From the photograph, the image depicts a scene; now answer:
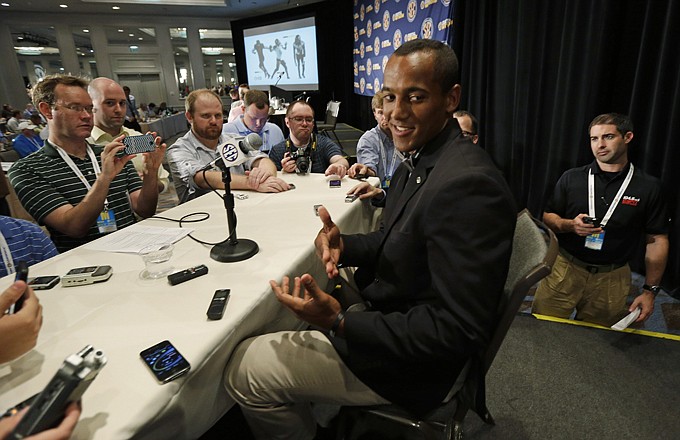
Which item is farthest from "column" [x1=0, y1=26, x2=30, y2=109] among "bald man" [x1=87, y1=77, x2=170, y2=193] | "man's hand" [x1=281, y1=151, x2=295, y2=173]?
"man's hand" [x1=281, y1=151, x2=295, y2=173]

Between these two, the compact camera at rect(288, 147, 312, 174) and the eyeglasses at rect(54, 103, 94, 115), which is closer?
the eyeglasses at rect(54, 103, 94, 115)

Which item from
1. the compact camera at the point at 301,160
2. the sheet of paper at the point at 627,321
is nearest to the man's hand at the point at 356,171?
the compact camera at the point at 301,160

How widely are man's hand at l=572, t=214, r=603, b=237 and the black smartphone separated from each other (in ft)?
6.15

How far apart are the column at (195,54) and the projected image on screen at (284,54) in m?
2.29

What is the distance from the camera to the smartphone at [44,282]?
1.09m

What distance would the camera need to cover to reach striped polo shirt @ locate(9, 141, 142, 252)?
5.36 feet

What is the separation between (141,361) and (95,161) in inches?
59.6

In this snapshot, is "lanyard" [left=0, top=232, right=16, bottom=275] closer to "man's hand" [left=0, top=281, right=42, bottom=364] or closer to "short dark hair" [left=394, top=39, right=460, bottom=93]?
"man's hand" [left=0, top=281, right=42, bottom=364]

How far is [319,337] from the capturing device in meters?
1.08

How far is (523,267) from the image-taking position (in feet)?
3.15

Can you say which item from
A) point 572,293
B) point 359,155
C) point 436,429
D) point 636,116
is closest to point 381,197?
point 359,155

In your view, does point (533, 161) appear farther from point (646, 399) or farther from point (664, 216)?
point (646, 399)

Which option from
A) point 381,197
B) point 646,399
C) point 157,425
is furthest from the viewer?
point 381,197

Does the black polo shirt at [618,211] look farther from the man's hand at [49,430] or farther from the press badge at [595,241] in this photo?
the man's hand at [49,430]
